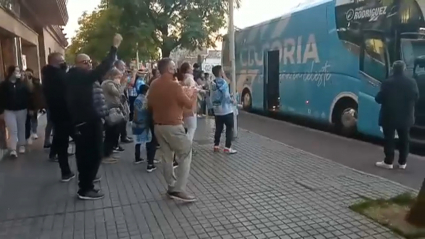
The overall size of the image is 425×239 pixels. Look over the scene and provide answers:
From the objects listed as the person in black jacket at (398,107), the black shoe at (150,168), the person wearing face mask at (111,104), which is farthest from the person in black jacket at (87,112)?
the person in black jacket at (398,107)

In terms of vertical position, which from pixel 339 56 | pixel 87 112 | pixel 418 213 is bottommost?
pixel 418 213

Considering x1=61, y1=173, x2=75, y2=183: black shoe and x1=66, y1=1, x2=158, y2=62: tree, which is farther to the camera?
x1=66, y1=1, x2=158, y2=62: tree

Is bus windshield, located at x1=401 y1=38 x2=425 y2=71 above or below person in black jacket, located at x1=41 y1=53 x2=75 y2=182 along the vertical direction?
above

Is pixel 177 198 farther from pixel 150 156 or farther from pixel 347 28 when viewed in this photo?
pixel 347 28

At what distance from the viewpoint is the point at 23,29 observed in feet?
44.2

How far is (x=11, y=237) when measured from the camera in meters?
4.27

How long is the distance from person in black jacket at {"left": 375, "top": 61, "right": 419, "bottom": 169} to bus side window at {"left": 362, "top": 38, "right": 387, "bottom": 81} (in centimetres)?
183

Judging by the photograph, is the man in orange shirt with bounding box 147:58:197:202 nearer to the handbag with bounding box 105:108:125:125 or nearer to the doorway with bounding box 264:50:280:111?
the handbag with bounding box 105:108:125:125

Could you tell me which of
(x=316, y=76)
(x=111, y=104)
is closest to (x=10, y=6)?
(x=111, y=104)

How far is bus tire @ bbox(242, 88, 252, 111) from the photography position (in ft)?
53.6

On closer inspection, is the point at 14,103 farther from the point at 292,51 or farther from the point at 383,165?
the point at 292,51

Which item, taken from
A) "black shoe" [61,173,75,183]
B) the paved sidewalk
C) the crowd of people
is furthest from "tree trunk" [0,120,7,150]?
"black shoe" [61,173,75,183]

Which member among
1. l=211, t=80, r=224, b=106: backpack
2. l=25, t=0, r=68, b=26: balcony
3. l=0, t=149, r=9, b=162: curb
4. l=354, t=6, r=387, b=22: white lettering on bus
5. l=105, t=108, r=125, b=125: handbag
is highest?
l=25, t=0, r=68, b=26: balcony

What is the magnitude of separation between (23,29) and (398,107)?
11789 millimetres
